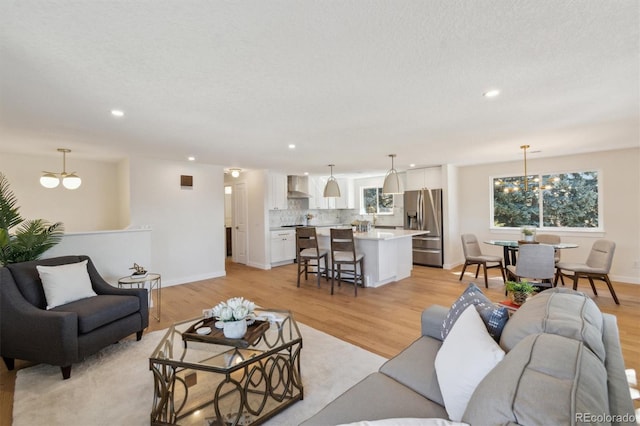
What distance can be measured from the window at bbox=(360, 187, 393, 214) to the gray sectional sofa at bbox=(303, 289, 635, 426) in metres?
6.61

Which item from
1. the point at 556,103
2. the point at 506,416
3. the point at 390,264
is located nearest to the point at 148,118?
the point at 506,416

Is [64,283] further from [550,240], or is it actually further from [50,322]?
[550,240]

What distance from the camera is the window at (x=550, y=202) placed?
5.46 metres

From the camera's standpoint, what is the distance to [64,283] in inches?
110

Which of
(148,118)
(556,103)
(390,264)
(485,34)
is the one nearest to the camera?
(485,34)

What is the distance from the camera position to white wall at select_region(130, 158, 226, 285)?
5.07 metres

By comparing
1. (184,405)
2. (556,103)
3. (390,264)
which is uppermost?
(556,103)

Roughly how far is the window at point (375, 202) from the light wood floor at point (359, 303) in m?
2.48

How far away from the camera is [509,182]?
6387 mm

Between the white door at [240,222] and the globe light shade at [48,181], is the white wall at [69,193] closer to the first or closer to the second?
the globe light shade at [48,181]

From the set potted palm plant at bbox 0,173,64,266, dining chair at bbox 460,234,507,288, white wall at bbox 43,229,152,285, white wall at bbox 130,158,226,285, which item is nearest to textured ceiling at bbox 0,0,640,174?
potted palm plant at bbox 0,173,64,266

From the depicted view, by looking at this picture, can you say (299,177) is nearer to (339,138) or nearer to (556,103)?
(339,138)

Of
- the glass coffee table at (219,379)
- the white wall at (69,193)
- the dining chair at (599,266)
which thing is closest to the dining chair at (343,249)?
the glass coffee table at (219,379)

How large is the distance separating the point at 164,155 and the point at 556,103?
5233 mm
